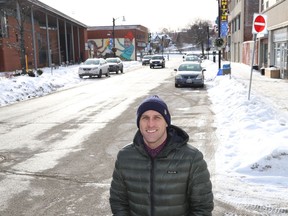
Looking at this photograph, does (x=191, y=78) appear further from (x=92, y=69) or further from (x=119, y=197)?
(x=119, y=197)

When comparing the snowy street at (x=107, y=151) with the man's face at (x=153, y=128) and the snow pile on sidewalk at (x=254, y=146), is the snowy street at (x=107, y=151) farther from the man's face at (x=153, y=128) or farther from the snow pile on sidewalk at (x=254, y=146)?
the man's face at (x=153, y=128)

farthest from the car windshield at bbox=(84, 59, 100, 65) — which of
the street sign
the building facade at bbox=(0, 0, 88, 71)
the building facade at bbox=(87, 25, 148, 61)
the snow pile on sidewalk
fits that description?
the building facade at bbox=(87, 25, 148, 61)

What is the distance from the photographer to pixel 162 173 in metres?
2.58

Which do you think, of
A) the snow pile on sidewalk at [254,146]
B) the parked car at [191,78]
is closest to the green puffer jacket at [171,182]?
the snow pile on sidewalk at [254,146]

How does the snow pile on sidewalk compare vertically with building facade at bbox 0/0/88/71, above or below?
below

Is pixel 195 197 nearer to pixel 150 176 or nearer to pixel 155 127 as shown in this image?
pixel 150 176

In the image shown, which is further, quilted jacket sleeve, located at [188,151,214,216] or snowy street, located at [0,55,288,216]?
snowy street, located at [0,55,288,216]

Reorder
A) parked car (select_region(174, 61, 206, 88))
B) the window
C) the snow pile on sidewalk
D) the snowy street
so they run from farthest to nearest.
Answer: the window → parked car (select_region(174, 61, 206, 88)) → the snow pile on sidewalk → the snowy street

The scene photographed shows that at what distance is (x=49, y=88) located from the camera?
2316cm

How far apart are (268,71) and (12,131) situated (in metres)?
20.7

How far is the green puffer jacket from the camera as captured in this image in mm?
2584

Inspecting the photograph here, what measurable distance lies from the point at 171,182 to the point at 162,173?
0.30 feet

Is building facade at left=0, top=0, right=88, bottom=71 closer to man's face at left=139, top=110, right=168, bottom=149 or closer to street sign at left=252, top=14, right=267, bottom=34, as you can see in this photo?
street sign at left=252, top=14, right=267, bottom=34

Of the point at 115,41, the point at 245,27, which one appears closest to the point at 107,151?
the point at 245,27
